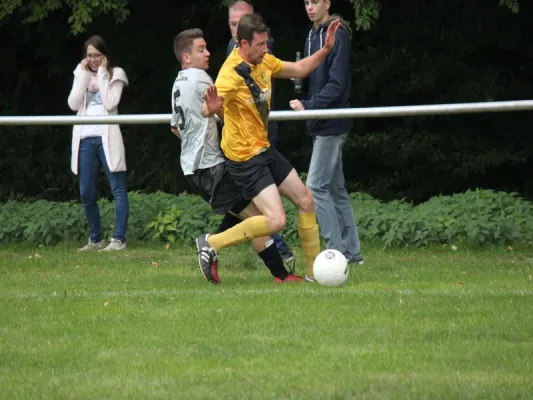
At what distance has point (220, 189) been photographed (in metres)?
10.1

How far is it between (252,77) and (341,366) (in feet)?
11.3

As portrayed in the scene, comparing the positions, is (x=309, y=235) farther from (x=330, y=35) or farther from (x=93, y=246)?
(x=93, y=246)

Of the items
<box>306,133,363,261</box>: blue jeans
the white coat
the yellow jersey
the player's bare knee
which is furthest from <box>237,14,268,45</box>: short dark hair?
the white coat

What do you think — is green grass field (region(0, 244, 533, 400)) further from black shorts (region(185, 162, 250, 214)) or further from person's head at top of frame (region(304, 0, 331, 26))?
person's head at top of frame (region(304, 0, 331, 26))

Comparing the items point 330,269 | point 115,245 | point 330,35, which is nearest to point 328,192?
point 330,35

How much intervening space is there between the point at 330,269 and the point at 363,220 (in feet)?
12.5

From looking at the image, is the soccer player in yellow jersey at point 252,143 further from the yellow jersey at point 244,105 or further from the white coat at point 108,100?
the white coat at point 108,100

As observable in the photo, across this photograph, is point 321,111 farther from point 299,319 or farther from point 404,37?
point 404,37

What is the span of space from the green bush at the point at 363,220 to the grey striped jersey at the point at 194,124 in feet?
10.1

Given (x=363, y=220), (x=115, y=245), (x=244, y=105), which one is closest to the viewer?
(x=244, y=105)

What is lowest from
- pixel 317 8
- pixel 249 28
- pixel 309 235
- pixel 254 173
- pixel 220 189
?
pixel 309 235

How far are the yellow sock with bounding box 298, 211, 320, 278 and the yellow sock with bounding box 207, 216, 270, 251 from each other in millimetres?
424

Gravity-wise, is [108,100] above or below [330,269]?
above

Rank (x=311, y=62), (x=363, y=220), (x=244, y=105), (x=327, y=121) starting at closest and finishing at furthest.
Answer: (x=244, y=105)
(x=311, y=62)
(x=327, y=121)
(x=363, y=220)
